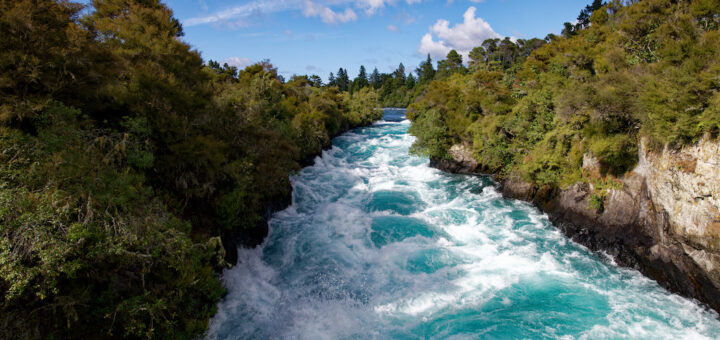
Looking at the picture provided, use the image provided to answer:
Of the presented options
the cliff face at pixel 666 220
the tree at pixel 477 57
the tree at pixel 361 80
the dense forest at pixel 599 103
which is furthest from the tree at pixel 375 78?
the cliff face at pixel 666 220

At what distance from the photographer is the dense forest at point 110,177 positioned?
551 centimetres

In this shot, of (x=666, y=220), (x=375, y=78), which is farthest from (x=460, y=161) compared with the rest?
(x=375, y=78)

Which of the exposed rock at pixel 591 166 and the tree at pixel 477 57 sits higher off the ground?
the tree at pixel 477 57

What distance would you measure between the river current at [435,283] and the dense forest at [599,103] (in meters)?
3.60

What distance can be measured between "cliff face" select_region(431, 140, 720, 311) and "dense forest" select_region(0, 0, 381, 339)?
14023mm

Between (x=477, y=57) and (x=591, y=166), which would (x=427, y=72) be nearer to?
(x=477, y=57)

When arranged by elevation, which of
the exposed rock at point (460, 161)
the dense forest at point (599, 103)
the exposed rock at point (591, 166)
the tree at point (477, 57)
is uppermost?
the tree at point (477, 57)

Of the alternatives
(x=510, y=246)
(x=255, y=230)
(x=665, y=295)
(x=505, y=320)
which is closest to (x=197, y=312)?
(x=255, y=230)

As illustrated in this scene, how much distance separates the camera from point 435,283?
37.4 ft

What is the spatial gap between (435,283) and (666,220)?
7993 millimetres

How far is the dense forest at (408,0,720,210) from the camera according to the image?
9883mm

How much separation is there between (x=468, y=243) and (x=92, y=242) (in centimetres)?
1324

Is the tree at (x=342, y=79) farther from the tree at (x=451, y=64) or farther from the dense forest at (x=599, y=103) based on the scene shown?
the dense forest at (x=599, y=103)

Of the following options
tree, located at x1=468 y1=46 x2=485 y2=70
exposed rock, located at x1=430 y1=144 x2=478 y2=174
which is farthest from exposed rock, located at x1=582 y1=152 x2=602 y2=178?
tree, located at x1=468 y1=46 x2=485 y2=70
